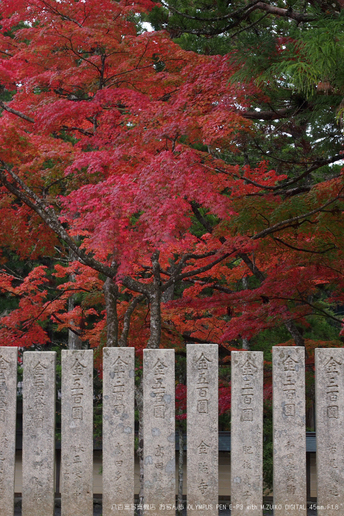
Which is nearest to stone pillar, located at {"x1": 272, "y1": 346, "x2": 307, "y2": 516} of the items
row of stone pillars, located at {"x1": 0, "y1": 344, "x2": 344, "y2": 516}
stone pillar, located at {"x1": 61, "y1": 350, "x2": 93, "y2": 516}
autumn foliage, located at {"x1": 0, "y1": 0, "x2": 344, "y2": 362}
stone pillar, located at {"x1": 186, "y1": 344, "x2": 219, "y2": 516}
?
row of stone pillars, located at {"x1": 0, "y1": 344, "x2": 344, "y2": 516}

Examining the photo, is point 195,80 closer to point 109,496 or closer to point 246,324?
point 246,324

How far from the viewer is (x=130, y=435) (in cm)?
536

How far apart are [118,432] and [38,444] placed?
0.87 meters

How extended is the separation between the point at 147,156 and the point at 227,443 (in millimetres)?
9411

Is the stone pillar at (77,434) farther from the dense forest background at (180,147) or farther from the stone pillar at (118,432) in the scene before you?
the dense forest background at (180,147)

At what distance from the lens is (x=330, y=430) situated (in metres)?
5.36

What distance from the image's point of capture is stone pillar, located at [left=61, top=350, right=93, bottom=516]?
5.36m

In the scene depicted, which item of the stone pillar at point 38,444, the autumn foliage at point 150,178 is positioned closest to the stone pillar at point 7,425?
the stone pillar at point 38,444

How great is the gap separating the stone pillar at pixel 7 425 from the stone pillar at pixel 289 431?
111 inches

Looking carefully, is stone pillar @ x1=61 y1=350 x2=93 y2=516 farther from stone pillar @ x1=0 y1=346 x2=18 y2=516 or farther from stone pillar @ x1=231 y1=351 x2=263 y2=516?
stone pillar @ x1=231 y1=351 x2=263 y2=516

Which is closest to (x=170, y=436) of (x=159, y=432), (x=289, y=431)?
(x=159, y=432)

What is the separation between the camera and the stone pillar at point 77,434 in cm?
536

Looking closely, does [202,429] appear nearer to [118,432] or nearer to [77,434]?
[118,432]

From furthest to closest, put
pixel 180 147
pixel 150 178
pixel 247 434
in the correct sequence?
pixel 180 147, pixel 150 178, pixel 247 434
